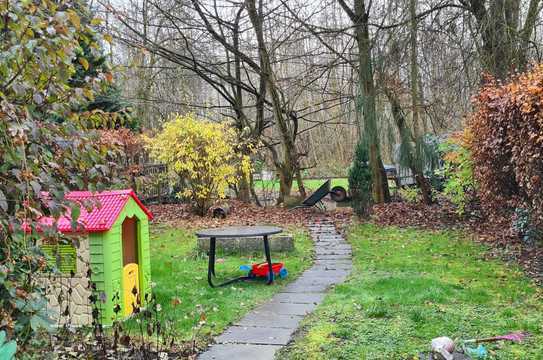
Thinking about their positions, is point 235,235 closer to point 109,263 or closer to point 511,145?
point 109,263

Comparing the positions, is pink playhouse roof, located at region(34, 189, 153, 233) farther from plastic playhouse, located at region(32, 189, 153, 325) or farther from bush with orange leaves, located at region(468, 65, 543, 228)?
bush with orange leaves, located at region(468, 65, 543, 228)

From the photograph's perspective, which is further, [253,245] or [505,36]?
[253,245]

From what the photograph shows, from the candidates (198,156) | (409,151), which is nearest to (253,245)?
(198,156)

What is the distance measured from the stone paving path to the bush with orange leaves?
Result: 7.36 feet

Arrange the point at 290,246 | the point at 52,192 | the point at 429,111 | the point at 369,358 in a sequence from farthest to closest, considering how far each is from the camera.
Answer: the point at 429,111, the point at 290,246, the point at 369,358, the point at 52,192

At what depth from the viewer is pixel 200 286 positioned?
619 cm

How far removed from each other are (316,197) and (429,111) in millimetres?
3275

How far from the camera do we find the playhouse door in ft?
15.9

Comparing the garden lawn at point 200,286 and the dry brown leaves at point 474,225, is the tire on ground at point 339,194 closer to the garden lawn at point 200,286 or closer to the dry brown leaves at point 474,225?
the dry brown leaves at point 474,225

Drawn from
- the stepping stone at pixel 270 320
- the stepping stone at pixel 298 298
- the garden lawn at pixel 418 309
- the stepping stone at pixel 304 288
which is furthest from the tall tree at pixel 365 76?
the stepping stone at pixel 270 320

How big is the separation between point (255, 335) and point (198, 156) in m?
7.51

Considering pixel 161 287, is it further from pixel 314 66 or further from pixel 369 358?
pixel 314 66

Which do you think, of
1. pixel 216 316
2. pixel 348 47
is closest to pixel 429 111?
pixel 348 47

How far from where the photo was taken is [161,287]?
607cm
